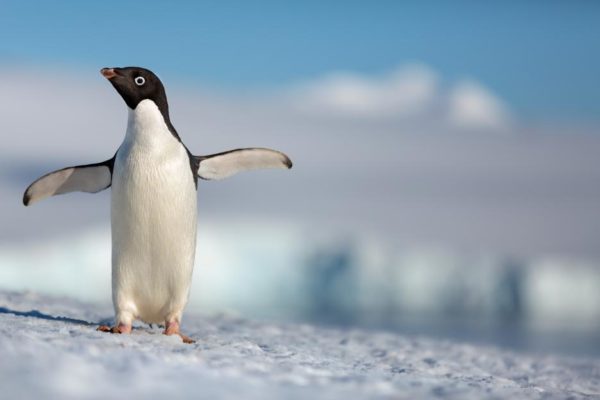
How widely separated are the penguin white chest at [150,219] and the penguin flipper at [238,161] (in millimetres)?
297

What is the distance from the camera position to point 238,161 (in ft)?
15.8

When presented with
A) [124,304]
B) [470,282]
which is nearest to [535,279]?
[470,282]

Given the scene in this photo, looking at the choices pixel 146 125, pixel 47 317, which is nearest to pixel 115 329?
pixel 47 317

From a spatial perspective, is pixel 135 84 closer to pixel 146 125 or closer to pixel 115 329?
pixel 146 125

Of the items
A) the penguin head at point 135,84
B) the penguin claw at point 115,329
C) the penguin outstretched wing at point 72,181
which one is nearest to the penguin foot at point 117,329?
the penguin claw at point 115,329

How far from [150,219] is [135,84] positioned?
0.72m

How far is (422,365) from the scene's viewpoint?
17.7ft

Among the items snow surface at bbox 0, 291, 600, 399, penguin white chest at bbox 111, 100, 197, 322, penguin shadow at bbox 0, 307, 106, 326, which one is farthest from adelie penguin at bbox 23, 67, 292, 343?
penguin shadow at bbox 0, 307, 106, 326

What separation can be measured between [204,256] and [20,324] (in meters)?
19.4

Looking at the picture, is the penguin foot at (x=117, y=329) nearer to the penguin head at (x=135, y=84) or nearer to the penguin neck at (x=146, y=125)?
the penguin neck at (x=146, y=125)

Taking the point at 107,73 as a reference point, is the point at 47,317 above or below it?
below

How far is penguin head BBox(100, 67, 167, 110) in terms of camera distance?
421 centimetres

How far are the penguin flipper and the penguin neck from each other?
19.3 inches

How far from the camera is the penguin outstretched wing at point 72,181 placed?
14.9 feet
